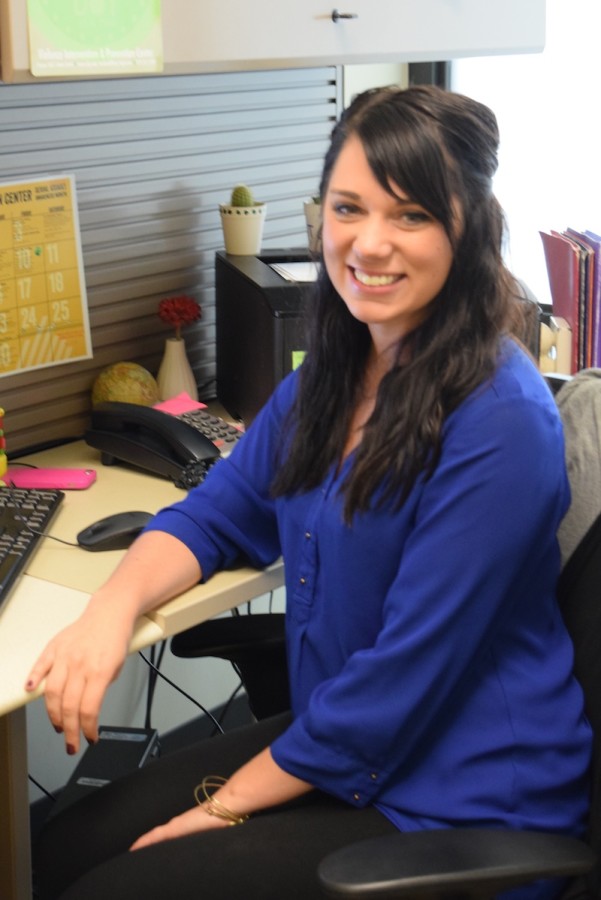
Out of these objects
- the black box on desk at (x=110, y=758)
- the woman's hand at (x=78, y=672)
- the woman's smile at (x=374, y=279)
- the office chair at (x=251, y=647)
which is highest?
the woman's smile at (x=374, y=279)

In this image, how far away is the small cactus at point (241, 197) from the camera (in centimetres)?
195

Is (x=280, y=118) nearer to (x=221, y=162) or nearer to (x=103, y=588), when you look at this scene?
(x=221, y=162)

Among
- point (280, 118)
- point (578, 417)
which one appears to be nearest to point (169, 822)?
point (578, 417)

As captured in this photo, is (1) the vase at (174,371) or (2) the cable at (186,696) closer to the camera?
(1) the vase at (174,371)

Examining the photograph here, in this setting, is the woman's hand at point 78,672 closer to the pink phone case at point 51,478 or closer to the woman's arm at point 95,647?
the woman's arm at point 95,647

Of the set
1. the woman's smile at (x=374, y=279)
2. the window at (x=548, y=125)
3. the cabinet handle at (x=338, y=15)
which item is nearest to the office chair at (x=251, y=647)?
the woman's smile at (x=374, y=279)

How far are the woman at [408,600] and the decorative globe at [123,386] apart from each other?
1.89 feet

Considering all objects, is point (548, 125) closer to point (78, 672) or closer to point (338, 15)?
point (338, 15)

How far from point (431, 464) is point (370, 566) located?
136mm

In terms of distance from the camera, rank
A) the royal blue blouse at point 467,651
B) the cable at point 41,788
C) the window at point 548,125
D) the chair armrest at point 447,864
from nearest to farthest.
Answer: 1. the chair armrest at point 447,864
2. the royal blue blouse at point 467,651
3. the cable at point 41,788
4. the window at point 548,125

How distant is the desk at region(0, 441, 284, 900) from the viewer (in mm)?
1290

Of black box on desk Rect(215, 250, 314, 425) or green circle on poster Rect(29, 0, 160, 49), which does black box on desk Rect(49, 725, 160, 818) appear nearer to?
black box on desk Rect(215, 250, 314, 425)

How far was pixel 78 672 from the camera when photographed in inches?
48.1

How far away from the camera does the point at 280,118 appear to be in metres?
2.11
